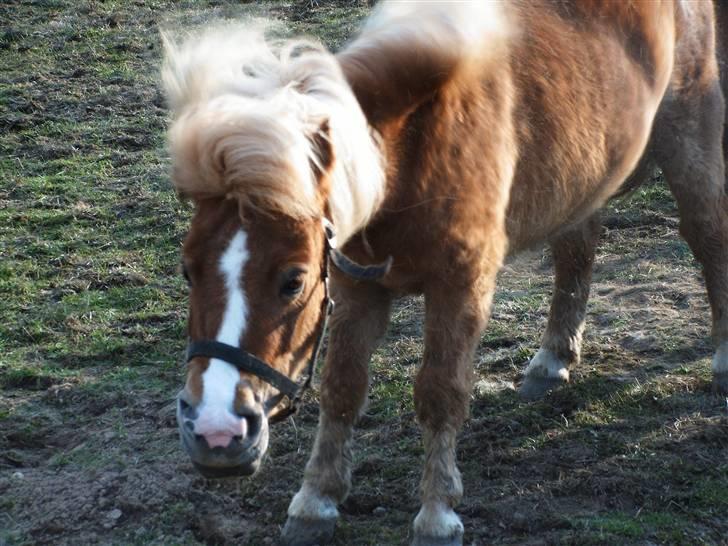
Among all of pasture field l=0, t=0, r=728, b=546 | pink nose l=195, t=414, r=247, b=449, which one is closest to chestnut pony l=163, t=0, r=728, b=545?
pink nose l=195, t=414, r=247, b=449

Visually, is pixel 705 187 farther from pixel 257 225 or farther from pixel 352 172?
pixel 257 225

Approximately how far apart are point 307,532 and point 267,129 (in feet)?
5.08

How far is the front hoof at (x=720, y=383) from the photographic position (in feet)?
14.9

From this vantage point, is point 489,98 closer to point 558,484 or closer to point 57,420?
point 558,484

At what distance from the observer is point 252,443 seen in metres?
2.66

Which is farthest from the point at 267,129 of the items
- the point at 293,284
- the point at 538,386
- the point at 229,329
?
the point at 538,386

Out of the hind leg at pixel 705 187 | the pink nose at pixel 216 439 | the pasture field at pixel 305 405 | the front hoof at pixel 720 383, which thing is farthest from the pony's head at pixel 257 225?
the front hoof at pixel 720 383

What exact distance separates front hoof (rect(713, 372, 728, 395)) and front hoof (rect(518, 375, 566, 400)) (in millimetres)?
673

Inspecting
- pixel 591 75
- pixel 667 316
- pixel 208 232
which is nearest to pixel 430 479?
pixel 208 232

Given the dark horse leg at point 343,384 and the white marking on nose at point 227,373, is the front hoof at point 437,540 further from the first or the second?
the white marking on nose at point 227,373

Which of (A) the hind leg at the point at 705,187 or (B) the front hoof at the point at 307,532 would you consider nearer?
(B) the front hoof at the point at 307,532

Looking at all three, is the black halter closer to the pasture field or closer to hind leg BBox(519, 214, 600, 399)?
the pasture field

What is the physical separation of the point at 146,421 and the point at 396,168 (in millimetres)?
1807

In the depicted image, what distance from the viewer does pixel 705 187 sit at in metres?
4.68
